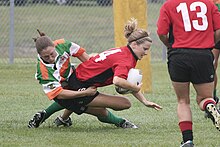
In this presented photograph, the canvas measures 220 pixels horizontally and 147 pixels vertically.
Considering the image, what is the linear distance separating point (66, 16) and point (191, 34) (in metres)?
13.0

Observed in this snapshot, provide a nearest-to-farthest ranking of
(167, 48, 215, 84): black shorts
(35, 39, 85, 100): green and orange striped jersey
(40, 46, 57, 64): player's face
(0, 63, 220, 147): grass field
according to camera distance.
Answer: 1. (167, 48, 215, 84): black shorts
2. (0, 63, 220, 147): grass field
3. (40, 46, 57, 64): player's face
4. (35, 39, 85, 100): green and orange striped jersey

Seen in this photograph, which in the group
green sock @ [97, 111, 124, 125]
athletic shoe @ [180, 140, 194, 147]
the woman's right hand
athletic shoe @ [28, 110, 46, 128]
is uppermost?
the woman's right hand

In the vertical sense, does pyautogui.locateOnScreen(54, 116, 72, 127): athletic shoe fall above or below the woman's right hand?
below

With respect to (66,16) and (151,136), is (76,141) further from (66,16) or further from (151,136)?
(66,16)

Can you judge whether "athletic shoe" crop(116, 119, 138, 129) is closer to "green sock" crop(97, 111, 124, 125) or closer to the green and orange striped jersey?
"green sock" crop(97, 111, 124, 125)

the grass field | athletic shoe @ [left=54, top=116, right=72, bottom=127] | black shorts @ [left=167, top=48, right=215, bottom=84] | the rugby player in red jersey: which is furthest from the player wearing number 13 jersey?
athletic shoe @ [left=54, top=116, right=72, bottom=127]

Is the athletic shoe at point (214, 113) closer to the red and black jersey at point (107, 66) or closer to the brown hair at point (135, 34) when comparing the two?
the red and black jersey at point (107, 66)

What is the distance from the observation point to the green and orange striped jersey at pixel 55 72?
8.49 meters

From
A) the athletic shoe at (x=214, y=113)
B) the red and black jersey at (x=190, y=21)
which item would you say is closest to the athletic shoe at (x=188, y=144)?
the athletic shoe at (x=214, y=113)

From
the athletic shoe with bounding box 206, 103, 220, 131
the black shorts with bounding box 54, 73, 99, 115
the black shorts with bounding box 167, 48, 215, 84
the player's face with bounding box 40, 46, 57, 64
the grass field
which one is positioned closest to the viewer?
the athletic shoe with bounding box 206, 103, 220, 131

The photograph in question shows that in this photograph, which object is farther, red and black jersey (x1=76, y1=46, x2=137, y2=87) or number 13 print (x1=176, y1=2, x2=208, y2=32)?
red and black jersey (x1=76, y1=46, x2=137, y2=87)

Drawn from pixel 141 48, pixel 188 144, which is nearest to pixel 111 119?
pixel 141 48

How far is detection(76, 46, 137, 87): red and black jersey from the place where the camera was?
8.24 m

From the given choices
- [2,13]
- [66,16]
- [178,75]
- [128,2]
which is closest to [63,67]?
[178,75]
